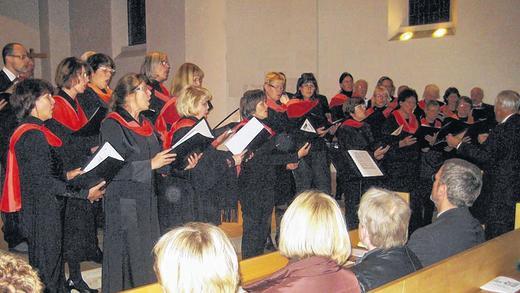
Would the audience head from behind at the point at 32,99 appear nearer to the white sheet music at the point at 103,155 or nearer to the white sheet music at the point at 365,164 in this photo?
the white sheet music at the point at 103,155

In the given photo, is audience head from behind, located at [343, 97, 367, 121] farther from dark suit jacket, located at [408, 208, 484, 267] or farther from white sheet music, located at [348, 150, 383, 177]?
dark suit jacket, located at [408, 208, 484, 267]

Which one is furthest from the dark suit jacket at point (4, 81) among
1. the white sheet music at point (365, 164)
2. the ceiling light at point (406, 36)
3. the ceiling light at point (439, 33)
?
the ceiling light at point (439, 33)

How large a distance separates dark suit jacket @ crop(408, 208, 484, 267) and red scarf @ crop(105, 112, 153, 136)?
1.95 m

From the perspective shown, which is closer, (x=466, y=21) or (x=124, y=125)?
(x=124, y=125)

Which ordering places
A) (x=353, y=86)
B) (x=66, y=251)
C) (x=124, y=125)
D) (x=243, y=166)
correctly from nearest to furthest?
(x=124, y=125), (x=66, y=251), (x=243, y=166), (x=353, y=86)

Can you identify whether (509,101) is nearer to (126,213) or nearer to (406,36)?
(126,213)

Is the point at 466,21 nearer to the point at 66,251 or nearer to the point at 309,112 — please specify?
the point at 309,112

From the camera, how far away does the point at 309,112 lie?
625 cm

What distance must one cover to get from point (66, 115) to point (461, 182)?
9.51ft

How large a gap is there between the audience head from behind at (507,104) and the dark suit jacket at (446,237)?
245cm

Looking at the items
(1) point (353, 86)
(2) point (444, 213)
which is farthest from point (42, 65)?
(2) point (444, 213)

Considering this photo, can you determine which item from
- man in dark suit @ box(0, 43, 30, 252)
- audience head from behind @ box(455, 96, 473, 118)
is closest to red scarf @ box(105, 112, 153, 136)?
man in dark suit @ box(0, 43, 30, 252)

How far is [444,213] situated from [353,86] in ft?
17.9

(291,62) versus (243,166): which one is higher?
(291,62)
